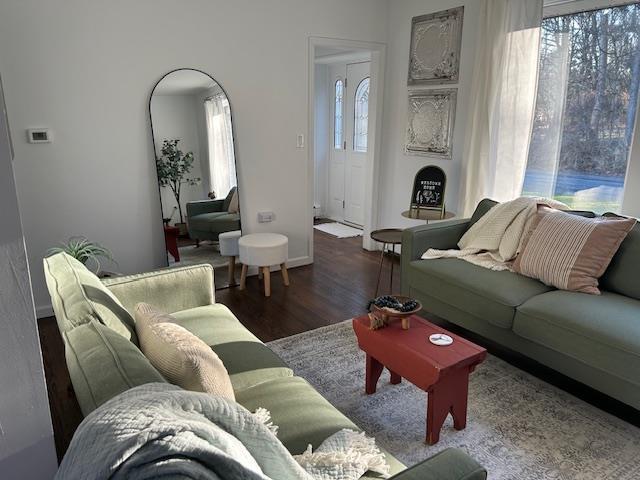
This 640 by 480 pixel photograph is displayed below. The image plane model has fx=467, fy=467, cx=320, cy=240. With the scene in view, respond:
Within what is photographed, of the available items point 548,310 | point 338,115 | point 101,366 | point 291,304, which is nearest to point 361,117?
point 338,115

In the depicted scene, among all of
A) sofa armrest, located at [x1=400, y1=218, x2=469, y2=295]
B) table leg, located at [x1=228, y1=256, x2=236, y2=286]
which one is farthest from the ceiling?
sofa armrest, located at [x1=400, y1=218, x2=469, y2=295]

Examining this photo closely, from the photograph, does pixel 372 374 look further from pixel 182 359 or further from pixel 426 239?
pixel 182 359

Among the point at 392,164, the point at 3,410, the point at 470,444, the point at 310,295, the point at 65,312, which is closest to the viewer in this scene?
the point at 3,410

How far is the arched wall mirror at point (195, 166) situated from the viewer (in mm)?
3553

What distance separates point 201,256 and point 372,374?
2.02 m

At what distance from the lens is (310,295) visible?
12.5 feet

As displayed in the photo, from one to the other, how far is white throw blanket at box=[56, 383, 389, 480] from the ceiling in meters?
2.96

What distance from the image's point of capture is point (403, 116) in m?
4.48

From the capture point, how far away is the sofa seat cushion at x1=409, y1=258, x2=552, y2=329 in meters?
2.57

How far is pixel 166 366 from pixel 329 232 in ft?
15.0

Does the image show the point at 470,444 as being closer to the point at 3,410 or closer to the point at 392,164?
the point at 3,410

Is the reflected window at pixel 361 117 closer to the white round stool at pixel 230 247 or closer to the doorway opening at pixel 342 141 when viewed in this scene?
the doorway opening at pixel 342 141

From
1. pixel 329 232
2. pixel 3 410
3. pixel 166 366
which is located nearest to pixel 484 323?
pixel 166 366

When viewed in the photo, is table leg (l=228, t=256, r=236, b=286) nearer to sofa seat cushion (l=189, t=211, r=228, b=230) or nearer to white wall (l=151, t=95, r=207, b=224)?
sofa seat cushion (l=189, t=211, r=228, b=230)
